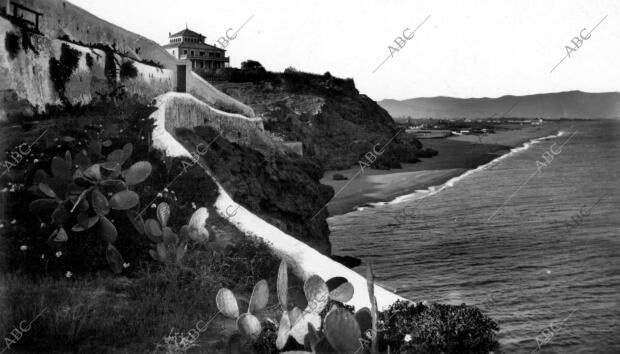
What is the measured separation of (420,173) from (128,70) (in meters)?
27.2

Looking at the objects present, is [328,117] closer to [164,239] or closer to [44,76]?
[44,76]

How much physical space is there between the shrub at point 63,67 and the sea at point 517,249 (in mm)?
9434

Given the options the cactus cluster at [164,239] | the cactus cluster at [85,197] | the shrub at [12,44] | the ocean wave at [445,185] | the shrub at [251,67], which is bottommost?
the cactus cluster at [164,239]

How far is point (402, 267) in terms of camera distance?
18.0m

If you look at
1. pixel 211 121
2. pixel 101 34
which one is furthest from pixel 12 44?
pixel 211 121

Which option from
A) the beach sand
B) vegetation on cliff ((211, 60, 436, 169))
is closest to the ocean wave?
the beach sand

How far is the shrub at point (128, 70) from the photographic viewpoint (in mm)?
15360

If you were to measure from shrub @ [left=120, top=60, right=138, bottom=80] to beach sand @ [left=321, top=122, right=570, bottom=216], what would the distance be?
12.9m

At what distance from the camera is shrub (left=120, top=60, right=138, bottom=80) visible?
605 inches

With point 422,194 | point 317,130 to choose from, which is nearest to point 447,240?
point 422,194

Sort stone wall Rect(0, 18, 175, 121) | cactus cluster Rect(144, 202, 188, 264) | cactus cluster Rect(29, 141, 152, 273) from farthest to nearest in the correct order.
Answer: stone wall Rect(0, 18, 175, 121), cactus cluster Rect(144, 202, 188, 264), cactus cluster Rect(29, 141, 152, 273)

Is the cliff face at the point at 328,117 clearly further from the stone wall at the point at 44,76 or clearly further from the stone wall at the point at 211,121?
the stone wall at the point at 44,76

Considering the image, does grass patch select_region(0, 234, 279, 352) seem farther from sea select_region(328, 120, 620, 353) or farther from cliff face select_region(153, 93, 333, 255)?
sea select_region(328, 120, 620, 353)

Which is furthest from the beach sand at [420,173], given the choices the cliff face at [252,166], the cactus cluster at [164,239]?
the cactus cluster at [164,239]
